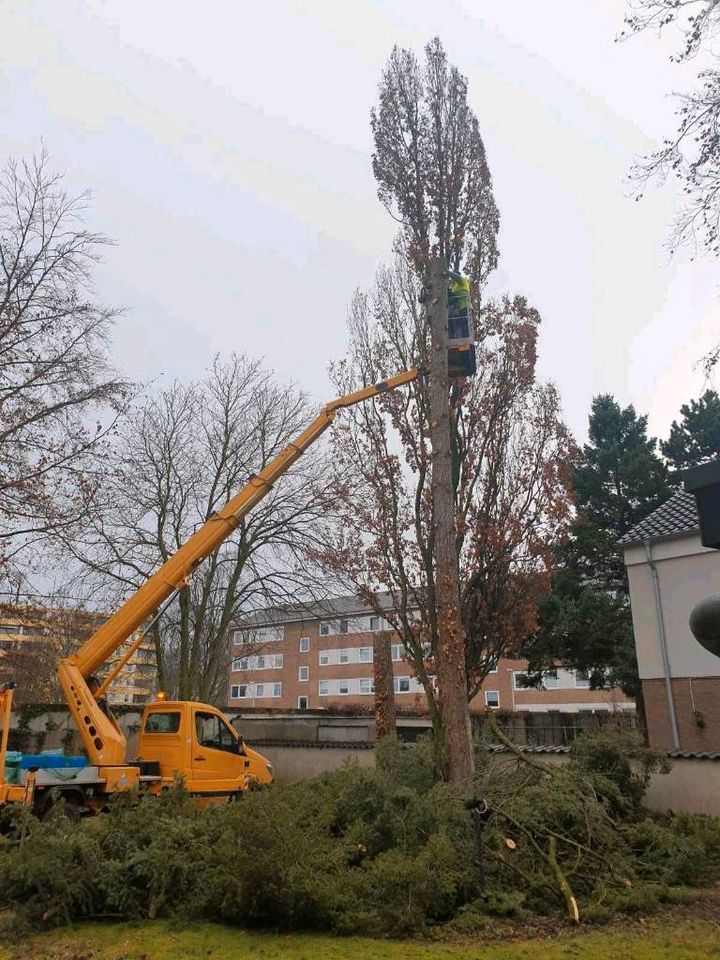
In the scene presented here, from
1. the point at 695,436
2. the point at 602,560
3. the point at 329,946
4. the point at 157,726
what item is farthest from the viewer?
the point at 695,436

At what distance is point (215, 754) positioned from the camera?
44.2 ft

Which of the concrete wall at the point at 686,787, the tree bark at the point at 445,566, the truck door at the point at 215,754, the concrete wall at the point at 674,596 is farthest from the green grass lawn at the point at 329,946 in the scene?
the concrete wall at the point at 674,596

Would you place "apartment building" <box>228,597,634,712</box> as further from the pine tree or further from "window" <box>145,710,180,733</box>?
"window" <box>145,710,180,733</box>

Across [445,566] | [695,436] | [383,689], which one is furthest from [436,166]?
[695,436]

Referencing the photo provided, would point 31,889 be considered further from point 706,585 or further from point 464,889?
point 706,585

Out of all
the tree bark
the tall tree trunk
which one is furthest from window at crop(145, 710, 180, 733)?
the tree bark

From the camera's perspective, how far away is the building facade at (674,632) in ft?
57.4

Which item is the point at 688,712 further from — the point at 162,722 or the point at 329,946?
the point at 329,946

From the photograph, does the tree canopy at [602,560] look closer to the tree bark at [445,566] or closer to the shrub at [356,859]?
the tree bark at [445,566]

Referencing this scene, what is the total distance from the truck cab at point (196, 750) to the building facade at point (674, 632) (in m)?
10.7

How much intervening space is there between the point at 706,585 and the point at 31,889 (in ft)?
53.6

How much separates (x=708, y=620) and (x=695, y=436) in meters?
27.5

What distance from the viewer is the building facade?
57.4ft

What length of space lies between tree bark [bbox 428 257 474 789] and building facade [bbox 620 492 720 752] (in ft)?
33.0
